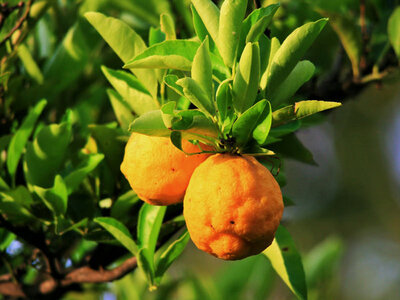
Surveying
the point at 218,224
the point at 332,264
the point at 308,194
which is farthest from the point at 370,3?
the point at 308,194

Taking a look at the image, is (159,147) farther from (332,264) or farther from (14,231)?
(332,264)

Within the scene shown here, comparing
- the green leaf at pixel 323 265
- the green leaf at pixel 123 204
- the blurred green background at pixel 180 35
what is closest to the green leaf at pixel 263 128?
the green leaf at pixel 123 204

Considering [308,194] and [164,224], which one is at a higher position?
[164,224]

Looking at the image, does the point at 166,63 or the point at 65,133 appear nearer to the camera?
the point at 166,63

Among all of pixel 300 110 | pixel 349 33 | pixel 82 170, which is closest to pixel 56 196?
pixel 82 170

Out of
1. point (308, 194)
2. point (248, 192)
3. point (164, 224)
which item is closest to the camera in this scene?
point (248, 192)

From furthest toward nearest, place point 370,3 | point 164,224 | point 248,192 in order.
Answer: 1. point 370,3
2. point 164,224
3. point 248,192

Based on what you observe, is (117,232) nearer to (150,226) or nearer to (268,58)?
(150,226)
